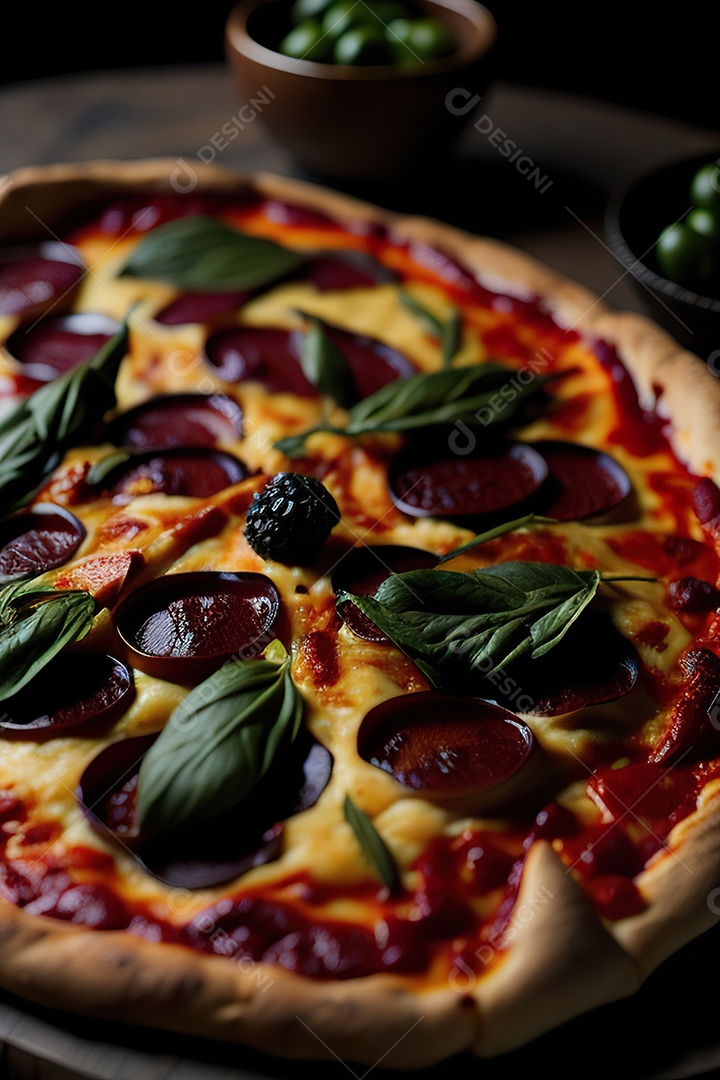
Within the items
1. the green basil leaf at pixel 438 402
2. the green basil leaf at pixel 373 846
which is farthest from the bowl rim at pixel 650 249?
the green basil leaf at pixel 373 846

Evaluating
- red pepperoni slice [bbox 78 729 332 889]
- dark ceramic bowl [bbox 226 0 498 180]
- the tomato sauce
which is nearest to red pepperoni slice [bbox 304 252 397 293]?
dark ceramic bowl [bbox 226 0 498 180]

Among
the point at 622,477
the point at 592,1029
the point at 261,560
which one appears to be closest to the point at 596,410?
the point at 622,477

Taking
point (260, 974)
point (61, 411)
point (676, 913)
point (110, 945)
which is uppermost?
point (676, 913)

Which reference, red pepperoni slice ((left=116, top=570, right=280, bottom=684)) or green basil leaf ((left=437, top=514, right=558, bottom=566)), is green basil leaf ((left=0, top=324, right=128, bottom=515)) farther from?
green basil leaf ((left=437, top=514, right=558, bottom=566))

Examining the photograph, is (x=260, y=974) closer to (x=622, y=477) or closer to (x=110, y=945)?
(x=110, y=945)

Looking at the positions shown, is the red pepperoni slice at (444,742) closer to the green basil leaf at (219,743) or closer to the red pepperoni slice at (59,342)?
the green basil leaf at (219,743)

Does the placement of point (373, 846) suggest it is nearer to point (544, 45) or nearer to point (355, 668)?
point (355, 668)
